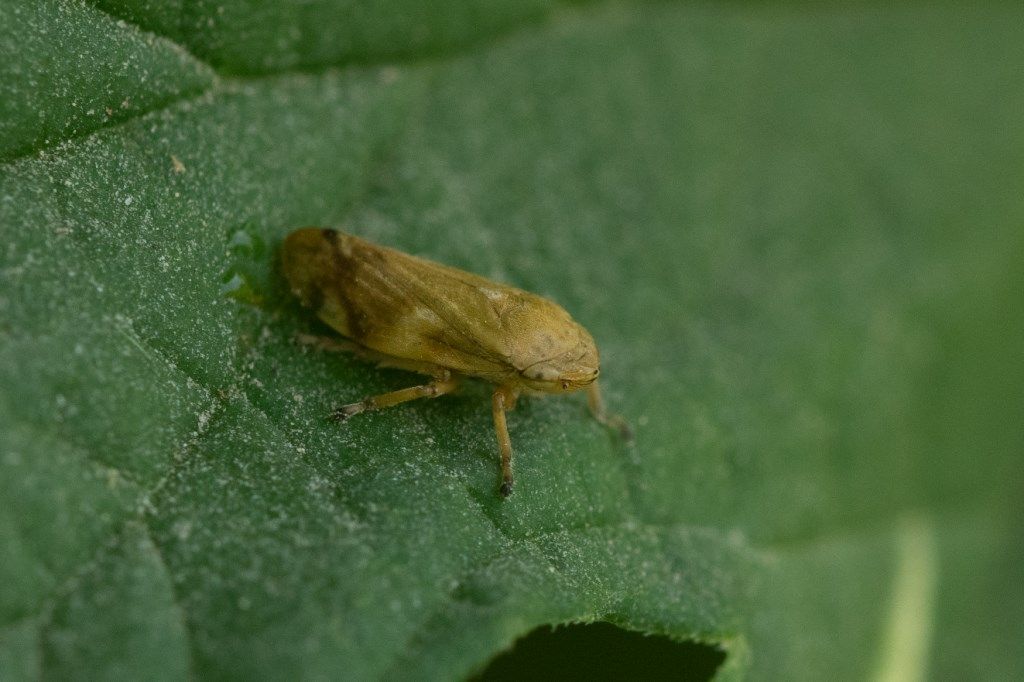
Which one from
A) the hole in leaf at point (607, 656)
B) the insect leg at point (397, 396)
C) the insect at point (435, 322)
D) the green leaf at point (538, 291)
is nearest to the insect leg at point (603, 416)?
the insect at point (435, 322)

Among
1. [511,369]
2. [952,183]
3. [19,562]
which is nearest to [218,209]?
[511,369]

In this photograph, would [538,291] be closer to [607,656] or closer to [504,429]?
[504,429]

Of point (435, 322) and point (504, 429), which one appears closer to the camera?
point (504, 429)

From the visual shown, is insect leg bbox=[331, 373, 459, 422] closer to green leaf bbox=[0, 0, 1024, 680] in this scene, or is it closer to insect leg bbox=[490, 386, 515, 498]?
green leaf bbox=[0, 0, 1024, 680]

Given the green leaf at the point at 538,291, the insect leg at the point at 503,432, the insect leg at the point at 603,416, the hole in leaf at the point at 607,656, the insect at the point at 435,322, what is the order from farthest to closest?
→ the insect leg at the point at 603,416 → the insect at the point at 435,322 → the hole in leaf at the point at 607,656 → the insect leg at the point at 503,432 → the green leaf at the point at 538,291

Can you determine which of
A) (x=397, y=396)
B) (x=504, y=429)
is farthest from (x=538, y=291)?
(x=397, y=396)

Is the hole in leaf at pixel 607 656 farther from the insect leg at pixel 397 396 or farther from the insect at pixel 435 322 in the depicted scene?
the insect leg at pixel 397 396
